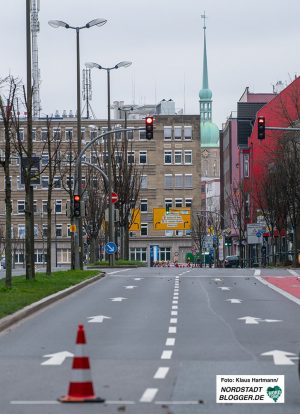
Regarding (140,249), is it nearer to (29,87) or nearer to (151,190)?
(151,190)

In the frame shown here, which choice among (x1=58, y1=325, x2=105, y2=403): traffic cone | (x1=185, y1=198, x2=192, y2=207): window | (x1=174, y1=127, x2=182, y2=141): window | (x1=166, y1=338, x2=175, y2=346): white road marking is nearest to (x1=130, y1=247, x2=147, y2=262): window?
(x1=185, y1=198, x2=192, y2=207): window

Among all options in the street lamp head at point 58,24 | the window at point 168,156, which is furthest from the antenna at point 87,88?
the street lamp head at point 58,24

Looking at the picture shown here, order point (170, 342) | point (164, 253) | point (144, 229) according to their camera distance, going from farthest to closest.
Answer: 1. point (144, 229)
2. point (164, 253)
3. point (170, 342)

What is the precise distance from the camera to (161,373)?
14.7 m

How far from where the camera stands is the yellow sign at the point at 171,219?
120 meters

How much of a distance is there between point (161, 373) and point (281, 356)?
2767 millimetres

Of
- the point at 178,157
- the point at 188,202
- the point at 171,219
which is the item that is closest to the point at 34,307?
the point at 171,219

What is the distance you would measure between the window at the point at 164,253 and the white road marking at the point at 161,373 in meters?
128

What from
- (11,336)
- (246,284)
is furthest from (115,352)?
(246,284)

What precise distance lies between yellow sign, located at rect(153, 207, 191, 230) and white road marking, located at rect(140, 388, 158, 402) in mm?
106213

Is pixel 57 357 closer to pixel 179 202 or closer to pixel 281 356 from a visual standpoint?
pixel 281 356

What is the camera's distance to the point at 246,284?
1597 inches

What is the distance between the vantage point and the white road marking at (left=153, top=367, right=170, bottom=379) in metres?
14.4

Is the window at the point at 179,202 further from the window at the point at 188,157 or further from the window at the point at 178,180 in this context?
the window at the point at 188,157
